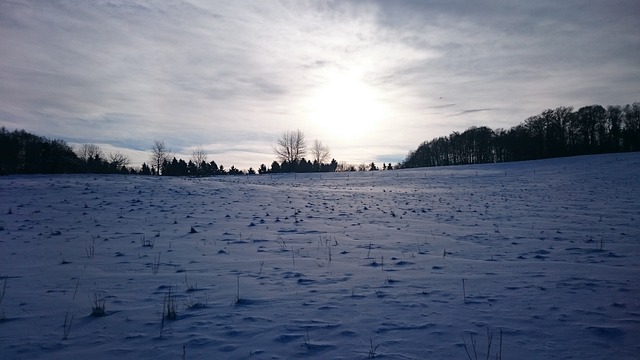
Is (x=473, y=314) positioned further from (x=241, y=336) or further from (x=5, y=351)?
(x=5, y=351)

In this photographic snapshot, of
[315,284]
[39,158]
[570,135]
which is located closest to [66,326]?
[315,284]

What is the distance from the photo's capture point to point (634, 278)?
6941 mm

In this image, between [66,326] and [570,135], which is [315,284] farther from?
[570,135]

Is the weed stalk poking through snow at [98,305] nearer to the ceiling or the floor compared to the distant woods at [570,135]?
nearer to the floor

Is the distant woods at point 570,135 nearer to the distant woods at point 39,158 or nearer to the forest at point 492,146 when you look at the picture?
the forest at point 492,146

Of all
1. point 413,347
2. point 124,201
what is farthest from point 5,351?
point 124,201

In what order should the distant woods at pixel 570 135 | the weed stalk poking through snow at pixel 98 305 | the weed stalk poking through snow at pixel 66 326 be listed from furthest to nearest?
the distant woods at pixel 570 135
the weed stalk poking through snow at pixel 98 305
the weed stalk poking through snow at pixel 66 326

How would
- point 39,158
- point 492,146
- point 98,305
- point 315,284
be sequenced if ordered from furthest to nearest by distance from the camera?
point 492,146 < point 39,158 < point 315,284 < point 98,305

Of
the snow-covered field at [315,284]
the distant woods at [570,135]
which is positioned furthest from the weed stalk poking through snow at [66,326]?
the distant woods at [570,135]

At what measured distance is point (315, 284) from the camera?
6.82 metres

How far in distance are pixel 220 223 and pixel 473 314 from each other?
10205mm

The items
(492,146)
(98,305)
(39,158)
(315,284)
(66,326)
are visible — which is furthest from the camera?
(492,146)

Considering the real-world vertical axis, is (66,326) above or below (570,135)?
below

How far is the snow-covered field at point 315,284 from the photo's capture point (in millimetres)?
4441
